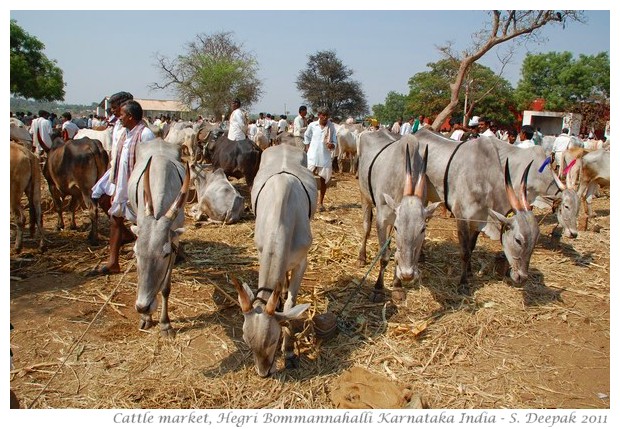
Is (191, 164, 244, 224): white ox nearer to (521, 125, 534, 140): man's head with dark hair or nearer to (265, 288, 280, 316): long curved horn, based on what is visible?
(265, 288, 280, 316): long curved horn

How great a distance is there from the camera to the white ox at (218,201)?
884cm

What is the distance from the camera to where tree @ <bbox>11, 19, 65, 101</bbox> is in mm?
28938

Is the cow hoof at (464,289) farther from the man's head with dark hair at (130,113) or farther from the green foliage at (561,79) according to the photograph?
the green foliage at (561,79)

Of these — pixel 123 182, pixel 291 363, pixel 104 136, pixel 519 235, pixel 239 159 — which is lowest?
pixel 291 363

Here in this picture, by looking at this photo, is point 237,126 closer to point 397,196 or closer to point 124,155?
point 124,155

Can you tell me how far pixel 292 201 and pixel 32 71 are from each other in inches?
1398

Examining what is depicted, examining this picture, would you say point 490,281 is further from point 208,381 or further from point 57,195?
point 57,195

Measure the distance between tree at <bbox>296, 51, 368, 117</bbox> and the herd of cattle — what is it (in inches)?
1532

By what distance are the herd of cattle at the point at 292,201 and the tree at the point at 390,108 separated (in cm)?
6265

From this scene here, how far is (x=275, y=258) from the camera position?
3949 mm

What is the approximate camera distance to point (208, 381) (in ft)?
13.2

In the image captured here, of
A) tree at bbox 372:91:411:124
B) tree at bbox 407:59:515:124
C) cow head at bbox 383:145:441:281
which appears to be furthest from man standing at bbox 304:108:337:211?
tree at bbox 372:91:411:124

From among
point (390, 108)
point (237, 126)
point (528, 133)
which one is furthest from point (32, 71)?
point (390, 108)

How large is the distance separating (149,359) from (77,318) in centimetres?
134
